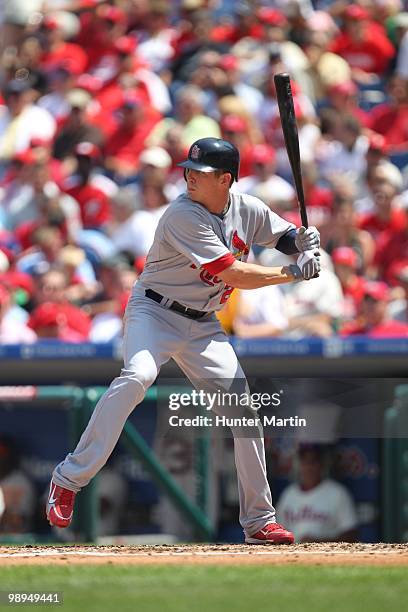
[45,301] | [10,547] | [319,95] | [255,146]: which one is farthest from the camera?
[319,95]

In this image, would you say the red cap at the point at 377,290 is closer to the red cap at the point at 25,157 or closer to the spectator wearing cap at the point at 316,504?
the spectator wearing cap at the point at 316,504

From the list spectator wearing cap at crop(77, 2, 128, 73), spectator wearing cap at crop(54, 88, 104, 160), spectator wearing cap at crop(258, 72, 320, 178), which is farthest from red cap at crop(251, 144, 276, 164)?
spectator wearing cap at crop(77, 2, 128, 73)

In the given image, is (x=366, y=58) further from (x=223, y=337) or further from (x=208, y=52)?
(x=223, y=337)

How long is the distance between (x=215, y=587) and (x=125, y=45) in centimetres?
776

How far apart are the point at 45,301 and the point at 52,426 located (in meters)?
1.27

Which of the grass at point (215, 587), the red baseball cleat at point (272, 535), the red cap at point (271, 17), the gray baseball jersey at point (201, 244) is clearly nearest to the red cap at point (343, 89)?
the red cap at point (271, 17)

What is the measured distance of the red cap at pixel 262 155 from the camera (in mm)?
9906

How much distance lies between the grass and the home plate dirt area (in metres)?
0.19

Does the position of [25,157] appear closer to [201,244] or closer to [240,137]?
[240,137]

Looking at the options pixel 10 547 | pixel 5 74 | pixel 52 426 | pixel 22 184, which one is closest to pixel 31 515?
pixel 52 426

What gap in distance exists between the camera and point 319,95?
11.0 m

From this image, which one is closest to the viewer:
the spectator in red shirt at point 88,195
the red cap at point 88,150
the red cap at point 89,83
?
the spectator in red shirt at point 88,195

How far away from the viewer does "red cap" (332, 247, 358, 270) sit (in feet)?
29.0

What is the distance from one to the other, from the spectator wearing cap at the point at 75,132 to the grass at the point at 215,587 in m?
6.05
